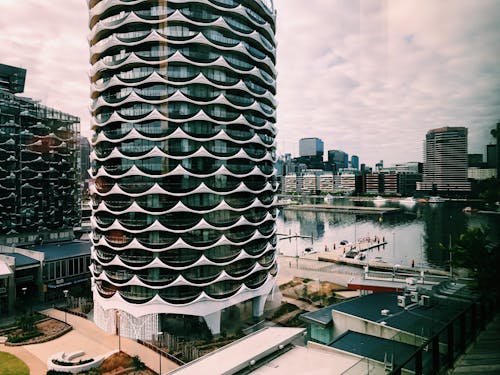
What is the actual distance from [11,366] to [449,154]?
47.8 feet

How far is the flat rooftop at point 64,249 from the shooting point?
2150 centimetres

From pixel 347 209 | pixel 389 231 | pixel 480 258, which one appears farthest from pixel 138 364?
pixel 347 209

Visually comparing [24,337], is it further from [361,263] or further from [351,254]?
[351,254]

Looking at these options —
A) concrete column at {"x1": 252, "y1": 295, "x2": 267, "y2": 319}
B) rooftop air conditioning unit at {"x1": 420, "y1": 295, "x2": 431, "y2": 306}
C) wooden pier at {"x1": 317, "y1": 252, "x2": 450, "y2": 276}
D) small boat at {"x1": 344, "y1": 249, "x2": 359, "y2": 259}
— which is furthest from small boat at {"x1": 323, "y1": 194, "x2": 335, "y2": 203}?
rooftop air conditioning unit at {"x1": 420, "y1": 295, "x2": 431, "y2": 306}

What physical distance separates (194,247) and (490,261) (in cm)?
1217

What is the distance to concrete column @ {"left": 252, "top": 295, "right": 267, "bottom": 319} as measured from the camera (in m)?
17.6

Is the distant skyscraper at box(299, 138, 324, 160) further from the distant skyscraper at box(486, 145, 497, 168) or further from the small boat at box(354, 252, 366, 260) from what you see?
the distant skyscraper at box(486, 145, 497, 168)

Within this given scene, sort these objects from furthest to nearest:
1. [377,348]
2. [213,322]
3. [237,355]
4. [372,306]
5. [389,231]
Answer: [389,231] → [213,322] → [372,306] → [237,355] → [377,348]

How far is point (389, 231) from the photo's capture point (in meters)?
44.2

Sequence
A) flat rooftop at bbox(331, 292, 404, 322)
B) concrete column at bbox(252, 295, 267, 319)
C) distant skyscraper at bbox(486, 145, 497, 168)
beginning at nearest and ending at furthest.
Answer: distant skyscraper at bbox(486, 145, 497, 168), flat rooftop at bbox(331, 292, 404, 322), concrete column at bbox(252, 295, 267, 319)

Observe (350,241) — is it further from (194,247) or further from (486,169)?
(486,169)

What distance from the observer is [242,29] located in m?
17.4

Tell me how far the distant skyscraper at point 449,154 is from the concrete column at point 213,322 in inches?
423

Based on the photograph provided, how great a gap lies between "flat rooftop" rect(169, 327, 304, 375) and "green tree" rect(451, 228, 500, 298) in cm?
429
